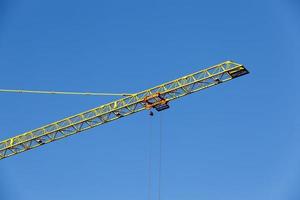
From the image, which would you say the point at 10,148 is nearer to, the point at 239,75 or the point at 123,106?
the point at 123,106

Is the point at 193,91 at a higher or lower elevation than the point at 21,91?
lower

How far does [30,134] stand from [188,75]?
79.1ft

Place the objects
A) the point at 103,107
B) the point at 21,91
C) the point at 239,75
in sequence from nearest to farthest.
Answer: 1. the point at 239,75
2. the point at 103,107
3. the point at 21,91

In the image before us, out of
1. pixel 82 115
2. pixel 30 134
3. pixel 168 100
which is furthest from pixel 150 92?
pixel 30 134

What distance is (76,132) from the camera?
92.2 m

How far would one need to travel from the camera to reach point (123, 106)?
89.9 m

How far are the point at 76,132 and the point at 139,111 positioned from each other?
31.6 feet

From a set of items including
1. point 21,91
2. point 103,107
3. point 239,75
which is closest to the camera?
point 239,75

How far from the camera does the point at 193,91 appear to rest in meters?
87.0

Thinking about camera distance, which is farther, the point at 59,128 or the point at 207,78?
the point at 59,128

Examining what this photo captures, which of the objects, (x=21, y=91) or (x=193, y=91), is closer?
(x=193, y=91)

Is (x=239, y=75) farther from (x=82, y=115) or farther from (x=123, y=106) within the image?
(x=82, y=115)

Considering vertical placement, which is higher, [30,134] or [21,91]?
[21,91]

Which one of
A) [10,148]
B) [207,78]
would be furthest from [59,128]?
[207,78]
